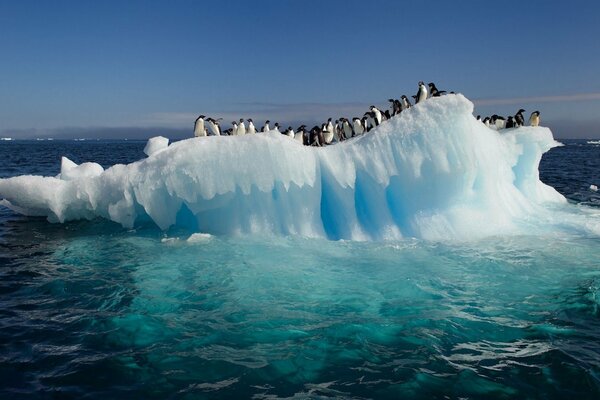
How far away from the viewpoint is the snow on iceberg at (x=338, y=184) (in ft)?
35.1

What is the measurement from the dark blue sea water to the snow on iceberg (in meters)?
0.80

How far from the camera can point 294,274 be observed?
8.89 m

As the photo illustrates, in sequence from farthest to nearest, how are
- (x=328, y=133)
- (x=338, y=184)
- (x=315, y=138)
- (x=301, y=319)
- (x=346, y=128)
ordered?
(x=328, y=133) → (x=346, y=128) → (x=315, y=138) → (x=338, y=184) → (x=301, y=319)

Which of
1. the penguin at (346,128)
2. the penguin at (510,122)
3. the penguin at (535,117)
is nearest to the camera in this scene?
the penguin at (346,128)

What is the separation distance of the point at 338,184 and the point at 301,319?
4686mm

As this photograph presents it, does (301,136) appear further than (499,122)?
No

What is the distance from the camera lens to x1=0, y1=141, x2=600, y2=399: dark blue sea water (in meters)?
5.36

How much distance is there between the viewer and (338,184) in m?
11.0

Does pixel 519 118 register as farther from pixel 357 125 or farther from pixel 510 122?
pixel 357 125

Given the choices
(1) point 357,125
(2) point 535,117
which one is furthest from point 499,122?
(1) point 357,125

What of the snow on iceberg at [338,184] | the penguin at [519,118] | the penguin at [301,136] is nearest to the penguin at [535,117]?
the penguin at [519,118]

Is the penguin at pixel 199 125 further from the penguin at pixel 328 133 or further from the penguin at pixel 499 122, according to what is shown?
the penguin at pixel 499 122

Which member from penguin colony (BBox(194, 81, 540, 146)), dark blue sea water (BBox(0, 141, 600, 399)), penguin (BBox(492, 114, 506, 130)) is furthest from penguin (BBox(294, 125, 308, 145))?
penguin (BBox(492, 114, 506, 130))

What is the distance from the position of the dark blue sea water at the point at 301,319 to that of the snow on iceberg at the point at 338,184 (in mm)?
796
